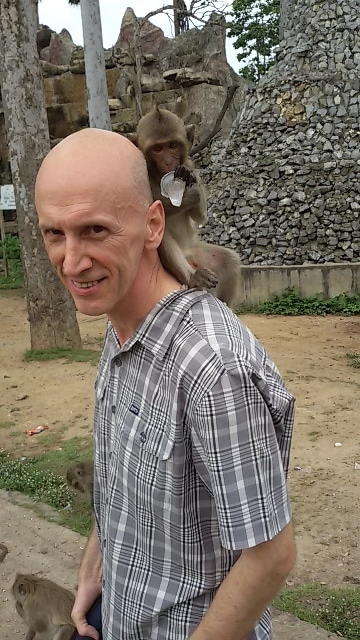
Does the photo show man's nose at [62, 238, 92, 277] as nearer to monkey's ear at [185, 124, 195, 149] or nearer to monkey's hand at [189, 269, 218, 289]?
monkey's hand at [189, 269, 218, 289]

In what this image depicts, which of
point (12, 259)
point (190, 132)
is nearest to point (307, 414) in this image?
point (190, 132)

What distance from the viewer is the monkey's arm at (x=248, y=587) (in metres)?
1.17

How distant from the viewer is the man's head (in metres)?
1.25

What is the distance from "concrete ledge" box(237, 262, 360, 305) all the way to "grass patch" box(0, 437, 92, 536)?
620cm

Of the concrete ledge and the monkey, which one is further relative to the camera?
the concrete ledge

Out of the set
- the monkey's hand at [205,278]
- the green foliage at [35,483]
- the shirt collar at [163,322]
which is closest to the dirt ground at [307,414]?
the green foliage at [35,483]

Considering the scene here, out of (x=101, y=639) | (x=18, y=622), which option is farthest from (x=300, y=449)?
(x=101, y=639)

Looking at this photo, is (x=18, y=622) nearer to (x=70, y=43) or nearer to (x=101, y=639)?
(x=101, y=639)

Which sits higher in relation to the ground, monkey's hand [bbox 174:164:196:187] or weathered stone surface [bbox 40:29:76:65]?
weathered stone surface [bbox 40:29:76:65]

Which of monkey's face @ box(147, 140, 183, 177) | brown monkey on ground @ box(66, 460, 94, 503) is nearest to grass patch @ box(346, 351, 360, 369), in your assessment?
brown monkey on ground @ box(66, 460, 94, 503)

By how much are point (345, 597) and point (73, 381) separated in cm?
458

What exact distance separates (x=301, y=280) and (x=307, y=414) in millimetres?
5694

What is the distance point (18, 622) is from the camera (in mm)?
3150

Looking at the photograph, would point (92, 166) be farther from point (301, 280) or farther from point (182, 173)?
point (301, 280)
